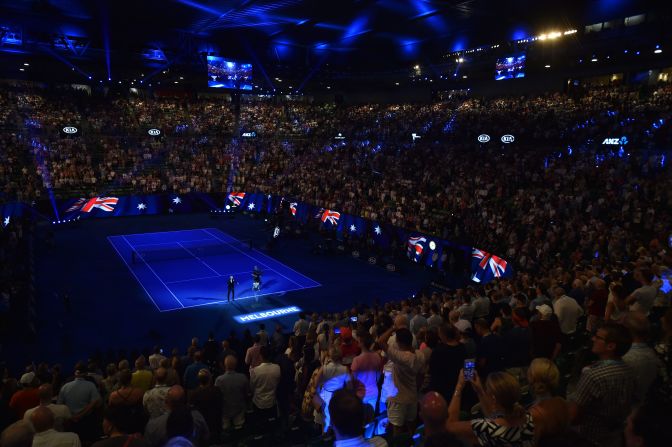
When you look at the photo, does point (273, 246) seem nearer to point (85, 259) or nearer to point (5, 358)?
point (85, 259)

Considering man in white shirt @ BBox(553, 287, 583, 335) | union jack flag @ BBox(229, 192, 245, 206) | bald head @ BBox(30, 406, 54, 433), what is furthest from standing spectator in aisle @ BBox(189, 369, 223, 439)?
union jack flag @ BBox(229, 192, 245, 206)

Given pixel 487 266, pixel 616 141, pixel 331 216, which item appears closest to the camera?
pixel 487 266

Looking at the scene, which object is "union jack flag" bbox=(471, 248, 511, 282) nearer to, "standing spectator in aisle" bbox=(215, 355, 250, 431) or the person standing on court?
the person standing on court

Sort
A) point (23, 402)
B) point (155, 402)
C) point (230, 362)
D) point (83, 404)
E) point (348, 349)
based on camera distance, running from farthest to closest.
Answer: point (348, 349) < point (230, 362) < point (23, 402) < point (83, 404) < point (155, 402)

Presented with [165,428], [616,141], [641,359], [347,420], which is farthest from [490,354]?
[616,141]

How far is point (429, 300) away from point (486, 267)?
357 inches

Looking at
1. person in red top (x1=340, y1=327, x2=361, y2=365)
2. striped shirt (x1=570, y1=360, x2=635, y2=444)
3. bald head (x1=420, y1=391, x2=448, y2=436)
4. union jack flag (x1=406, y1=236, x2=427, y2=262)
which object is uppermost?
bald head (x1=420, y1=391, x2=448, y2=436)

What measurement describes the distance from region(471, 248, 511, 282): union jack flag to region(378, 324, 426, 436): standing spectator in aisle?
52.1ft

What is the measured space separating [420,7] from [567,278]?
65.8 feet

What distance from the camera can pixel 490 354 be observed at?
6574mm

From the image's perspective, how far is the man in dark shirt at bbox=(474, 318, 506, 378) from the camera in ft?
21.4

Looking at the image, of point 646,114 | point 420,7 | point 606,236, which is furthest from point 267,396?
point 646,114

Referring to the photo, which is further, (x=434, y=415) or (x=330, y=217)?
(x=330, y=217)

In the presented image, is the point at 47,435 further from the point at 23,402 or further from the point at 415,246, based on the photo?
the point at 415,246
